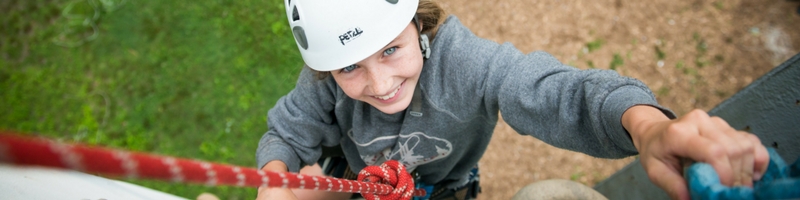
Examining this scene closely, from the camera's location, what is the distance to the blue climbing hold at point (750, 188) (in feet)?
2.41

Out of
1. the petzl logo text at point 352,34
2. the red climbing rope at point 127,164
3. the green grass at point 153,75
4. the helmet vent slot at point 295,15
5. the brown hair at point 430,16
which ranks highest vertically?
the red climbing rope at point 127,164

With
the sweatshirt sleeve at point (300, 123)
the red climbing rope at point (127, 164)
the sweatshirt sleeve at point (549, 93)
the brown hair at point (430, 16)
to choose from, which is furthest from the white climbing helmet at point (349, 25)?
the red climbing rope at point (127, 164)

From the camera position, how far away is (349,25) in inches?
59.9

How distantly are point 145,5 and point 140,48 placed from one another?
488mm

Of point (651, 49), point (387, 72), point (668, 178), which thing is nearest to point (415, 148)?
point (387, 72)

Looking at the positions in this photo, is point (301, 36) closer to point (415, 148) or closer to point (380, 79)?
point (380, 79)

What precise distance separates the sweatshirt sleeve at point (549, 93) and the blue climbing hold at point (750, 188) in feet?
1.06

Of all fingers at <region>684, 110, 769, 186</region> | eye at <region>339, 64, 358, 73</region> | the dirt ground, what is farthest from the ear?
the dirt ground

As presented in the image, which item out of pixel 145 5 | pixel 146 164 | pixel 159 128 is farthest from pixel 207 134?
pixel 146 164

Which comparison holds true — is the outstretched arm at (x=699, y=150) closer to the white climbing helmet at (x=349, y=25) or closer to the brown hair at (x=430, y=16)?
the white climbing helmet at (x=349, y=25)

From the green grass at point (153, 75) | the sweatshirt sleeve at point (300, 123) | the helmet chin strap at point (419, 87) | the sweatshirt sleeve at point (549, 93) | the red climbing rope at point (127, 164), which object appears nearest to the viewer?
the red climbing rope at point (127, 164)

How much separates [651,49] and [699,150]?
314cm

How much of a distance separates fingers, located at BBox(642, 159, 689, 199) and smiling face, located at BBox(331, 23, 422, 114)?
2.83 feet

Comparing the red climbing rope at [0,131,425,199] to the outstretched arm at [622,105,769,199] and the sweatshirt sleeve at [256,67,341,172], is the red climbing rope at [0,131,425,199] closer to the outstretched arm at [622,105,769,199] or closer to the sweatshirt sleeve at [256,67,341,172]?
the outstretched arm at [622,105,769,199]
